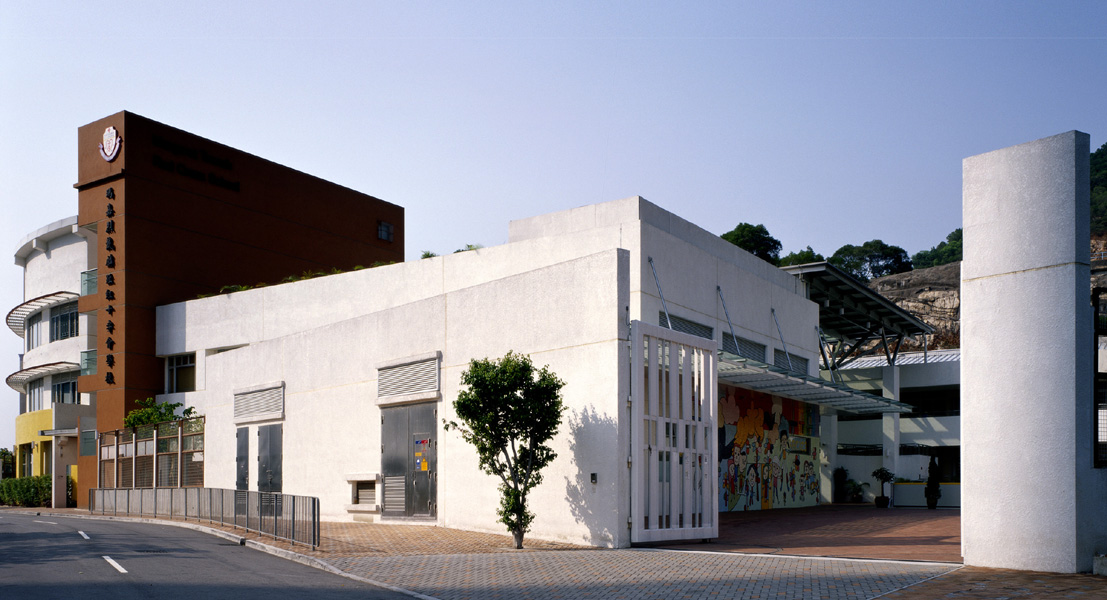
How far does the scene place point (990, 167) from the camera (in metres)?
13.2

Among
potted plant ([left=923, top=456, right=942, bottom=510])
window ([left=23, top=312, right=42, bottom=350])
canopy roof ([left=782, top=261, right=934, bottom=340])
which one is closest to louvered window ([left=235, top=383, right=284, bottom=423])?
canopy roof ([left=782, top=261, right=934, bottom=340])

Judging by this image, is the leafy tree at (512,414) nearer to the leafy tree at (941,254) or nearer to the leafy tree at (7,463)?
the leafy tree at (7,463)

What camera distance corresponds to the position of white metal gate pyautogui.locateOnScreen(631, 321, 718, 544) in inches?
679

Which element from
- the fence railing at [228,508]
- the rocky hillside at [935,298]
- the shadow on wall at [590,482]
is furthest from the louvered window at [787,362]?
the rocky hillside at [935,298]

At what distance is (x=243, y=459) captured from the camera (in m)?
29.4

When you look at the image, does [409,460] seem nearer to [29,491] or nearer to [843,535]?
[843,535]

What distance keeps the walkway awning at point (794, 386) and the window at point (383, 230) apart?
2849 cm

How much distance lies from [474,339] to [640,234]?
5.81 metres

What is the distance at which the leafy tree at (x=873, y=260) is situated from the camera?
11250cm

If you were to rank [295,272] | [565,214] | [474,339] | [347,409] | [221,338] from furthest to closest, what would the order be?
[295,272] < [221,338] < [565,214] < [347,409] < [474,339]

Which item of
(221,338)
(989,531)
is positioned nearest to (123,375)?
(221,338)

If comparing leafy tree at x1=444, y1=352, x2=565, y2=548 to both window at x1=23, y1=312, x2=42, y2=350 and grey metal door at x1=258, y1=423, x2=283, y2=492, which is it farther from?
window at x1=23, y1=312, x2=42, y2=350

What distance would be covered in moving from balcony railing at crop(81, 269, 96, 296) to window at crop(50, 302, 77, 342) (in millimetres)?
4984

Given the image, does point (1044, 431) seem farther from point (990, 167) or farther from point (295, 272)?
point (295, 272)
